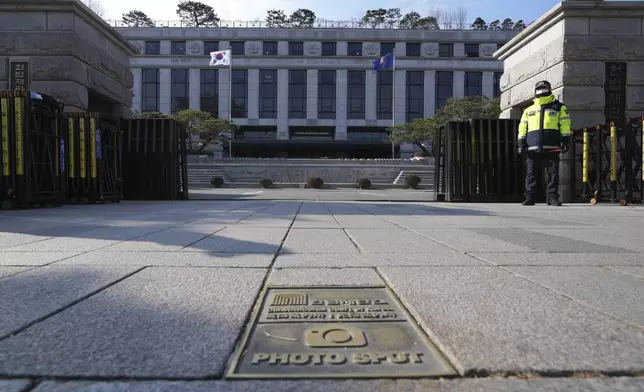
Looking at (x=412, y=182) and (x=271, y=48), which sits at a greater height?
(x=271, y=48)

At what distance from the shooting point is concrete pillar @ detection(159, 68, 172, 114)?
215 ft

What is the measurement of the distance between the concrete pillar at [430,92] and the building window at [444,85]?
76 centimetres

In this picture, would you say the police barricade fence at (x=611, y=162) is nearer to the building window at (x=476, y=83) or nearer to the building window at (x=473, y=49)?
the building window at (x=476, y=83)

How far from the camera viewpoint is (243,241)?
4543 mm

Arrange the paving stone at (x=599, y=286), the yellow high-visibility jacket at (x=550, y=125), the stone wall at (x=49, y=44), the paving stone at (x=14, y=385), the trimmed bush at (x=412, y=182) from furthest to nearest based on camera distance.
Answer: the trimmed bush at (x=412, y=182) < the stone wall at (x=49, y=44) < the yellow high-visibility jacket at (x=550, y=125) < the paving stone at (x=599, y=286) < the paving stone at (x=14, y=385)

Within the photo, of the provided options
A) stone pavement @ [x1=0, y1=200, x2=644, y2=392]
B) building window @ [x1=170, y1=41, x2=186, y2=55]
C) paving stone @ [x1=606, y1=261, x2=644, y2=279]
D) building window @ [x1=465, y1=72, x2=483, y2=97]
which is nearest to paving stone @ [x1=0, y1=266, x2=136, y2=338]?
stone pavement @ [x1=0, y1=200, x2=644, y2=392]

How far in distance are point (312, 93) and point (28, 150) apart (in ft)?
193

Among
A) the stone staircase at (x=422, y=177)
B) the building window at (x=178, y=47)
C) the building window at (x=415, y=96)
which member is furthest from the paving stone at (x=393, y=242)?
the building window at (x=178, y=47)

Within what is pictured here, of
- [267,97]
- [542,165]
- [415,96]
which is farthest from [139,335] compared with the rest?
[415,96]

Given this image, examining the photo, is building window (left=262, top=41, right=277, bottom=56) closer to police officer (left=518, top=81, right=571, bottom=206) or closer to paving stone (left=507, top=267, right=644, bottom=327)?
police officer (left=518, top=81, right=571, bottom=206)

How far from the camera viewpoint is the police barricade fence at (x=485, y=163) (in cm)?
1284

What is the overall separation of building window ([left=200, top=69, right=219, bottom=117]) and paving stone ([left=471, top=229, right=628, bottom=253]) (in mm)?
64169

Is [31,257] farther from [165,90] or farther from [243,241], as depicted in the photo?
[165,90]

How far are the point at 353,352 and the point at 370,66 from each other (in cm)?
6768
